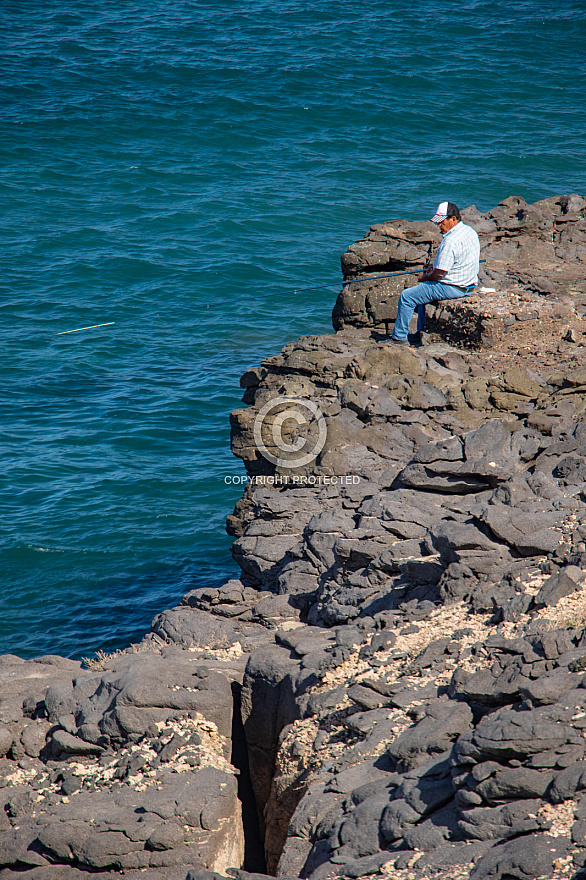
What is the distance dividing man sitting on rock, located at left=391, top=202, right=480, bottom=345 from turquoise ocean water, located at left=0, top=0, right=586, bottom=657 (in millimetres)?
4555

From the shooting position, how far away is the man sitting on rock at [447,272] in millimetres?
10391

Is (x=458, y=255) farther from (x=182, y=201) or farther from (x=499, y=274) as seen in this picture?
(x=182, y=201)

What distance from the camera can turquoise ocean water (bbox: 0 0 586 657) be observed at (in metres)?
15.0

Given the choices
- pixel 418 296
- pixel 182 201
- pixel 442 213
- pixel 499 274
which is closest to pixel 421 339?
pixel 418 296

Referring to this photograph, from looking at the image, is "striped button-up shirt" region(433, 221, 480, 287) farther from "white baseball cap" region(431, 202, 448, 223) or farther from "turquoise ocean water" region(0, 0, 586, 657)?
"turquoise ocean water" region(0, 0, 586, 657)

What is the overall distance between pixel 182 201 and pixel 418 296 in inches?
801

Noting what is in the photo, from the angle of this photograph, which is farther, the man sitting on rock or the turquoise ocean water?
the turquoise ocean water

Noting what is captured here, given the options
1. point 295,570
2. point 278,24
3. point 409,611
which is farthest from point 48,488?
point 278,24

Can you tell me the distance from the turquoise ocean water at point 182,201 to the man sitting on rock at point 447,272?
4555 mm

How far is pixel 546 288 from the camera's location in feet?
36.6

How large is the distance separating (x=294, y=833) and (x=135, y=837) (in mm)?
1231

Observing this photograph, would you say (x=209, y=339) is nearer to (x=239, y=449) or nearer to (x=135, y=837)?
(x=239, y=449)

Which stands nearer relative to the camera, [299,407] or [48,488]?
[299,407]

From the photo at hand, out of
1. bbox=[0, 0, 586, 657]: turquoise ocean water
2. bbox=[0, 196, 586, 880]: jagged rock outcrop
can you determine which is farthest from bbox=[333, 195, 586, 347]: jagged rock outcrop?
bbox=[0, 0, 586, 657]: turquoise ocean water
